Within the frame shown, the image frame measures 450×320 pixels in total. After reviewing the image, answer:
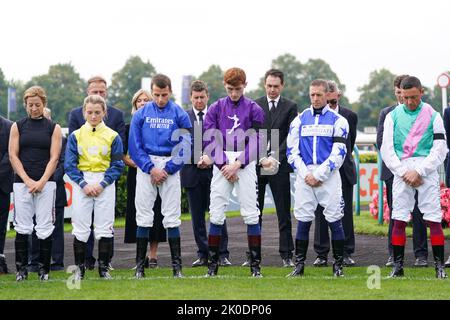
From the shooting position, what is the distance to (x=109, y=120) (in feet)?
30.7

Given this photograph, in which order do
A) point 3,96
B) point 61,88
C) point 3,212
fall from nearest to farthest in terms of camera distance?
point 3,212 < point 3,96 < point 61,88

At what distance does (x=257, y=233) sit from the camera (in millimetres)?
8383

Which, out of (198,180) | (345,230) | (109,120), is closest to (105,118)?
(109,120)

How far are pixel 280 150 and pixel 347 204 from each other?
1162mm

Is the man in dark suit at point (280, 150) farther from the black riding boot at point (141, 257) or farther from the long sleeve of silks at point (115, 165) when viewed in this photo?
the long sleeve of silks at point (115, 165)

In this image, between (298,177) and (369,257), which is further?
(369,257)

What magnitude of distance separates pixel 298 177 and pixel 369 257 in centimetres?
268

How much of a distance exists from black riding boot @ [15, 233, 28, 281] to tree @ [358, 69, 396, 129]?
348 ft

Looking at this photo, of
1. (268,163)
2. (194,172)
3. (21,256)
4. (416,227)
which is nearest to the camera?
(21,256)

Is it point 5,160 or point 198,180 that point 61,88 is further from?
point 5,160

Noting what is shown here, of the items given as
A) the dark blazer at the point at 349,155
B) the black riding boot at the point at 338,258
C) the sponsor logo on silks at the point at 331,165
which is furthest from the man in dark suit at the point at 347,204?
the sponsor logo on silks at the point at 331,165

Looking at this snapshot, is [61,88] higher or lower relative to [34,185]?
higher
